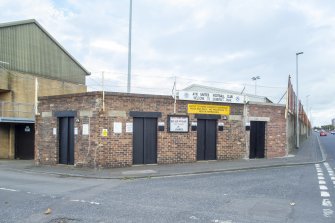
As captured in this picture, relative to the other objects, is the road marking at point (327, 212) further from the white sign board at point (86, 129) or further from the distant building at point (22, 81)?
the distant building at point (22, 81)

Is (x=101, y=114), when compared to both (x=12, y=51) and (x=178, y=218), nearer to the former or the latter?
(x=178, y=218)

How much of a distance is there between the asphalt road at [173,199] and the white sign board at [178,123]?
439cm

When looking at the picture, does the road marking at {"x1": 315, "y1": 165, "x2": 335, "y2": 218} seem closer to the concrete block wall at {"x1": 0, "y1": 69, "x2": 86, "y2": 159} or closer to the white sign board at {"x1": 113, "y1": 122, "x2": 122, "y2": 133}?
the white sign board at {"x1": 113, "y1": 122, "x2": 122, "y2": 133}

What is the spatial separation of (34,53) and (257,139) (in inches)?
748

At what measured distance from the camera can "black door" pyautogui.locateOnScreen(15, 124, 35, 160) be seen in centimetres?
2645

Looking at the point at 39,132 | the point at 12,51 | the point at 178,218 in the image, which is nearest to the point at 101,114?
the point at 39,132

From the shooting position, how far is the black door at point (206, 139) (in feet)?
62.7

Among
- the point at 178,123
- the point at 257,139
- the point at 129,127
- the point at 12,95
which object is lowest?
the point at 257,139

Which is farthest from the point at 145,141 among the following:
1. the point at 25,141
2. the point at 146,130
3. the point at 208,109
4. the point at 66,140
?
the point at 25,141

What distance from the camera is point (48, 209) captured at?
Answer: 824 centimetres

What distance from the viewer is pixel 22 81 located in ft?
88.0

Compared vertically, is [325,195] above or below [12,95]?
below

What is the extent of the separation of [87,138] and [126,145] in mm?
1843

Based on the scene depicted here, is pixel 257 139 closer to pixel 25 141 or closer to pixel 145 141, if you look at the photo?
pixel 145 141
